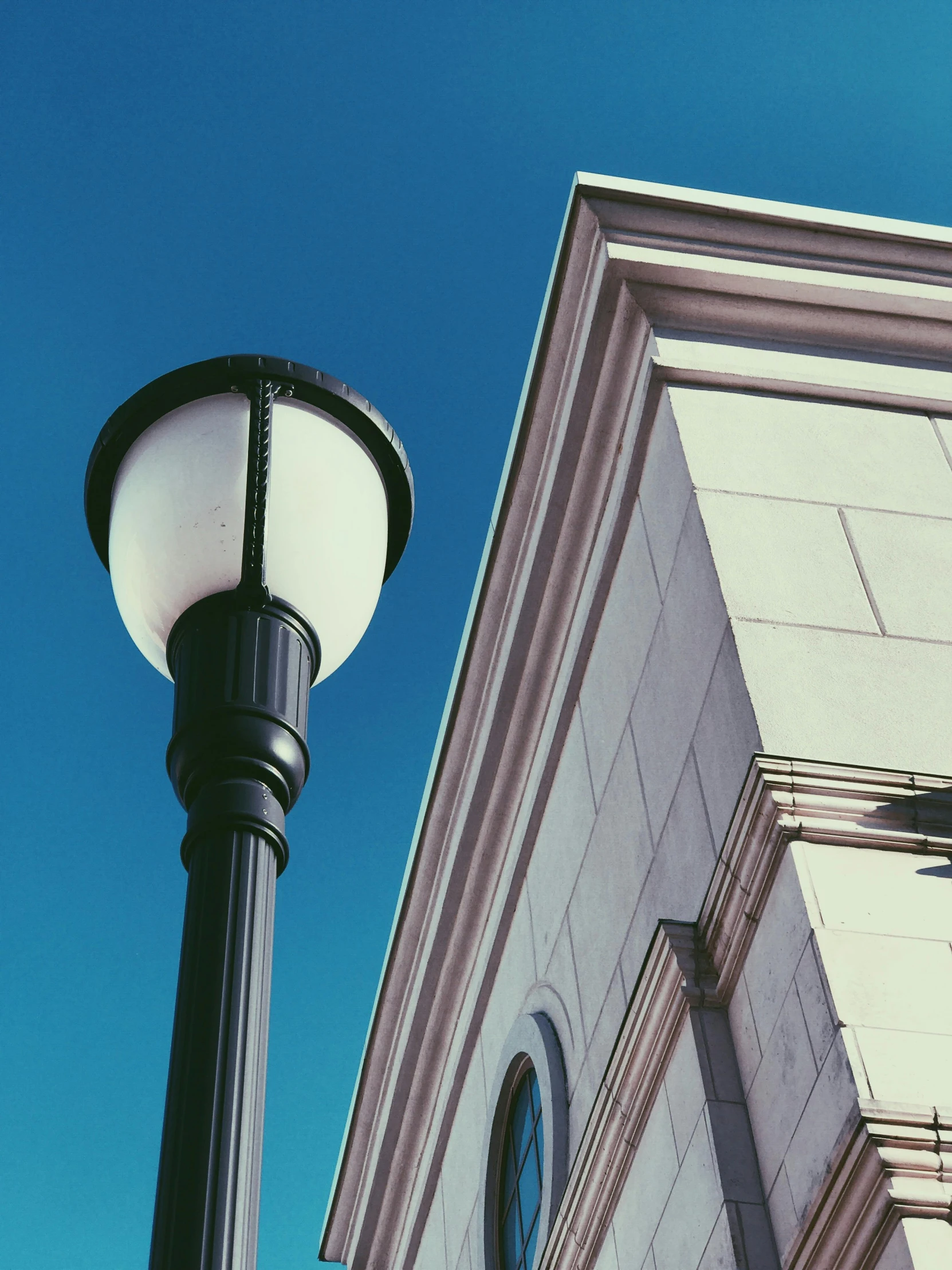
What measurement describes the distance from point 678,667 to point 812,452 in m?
1.30

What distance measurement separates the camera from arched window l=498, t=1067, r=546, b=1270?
24.7ft

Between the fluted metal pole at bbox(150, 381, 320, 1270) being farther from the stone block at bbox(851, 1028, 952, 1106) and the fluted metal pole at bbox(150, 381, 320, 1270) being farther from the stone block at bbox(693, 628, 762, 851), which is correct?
the stone block at bbox(693, 628, 762, 851)

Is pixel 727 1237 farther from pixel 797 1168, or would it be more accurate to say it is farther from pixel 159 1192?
pixel 159 1192

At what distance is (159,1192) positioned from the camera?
2221mm

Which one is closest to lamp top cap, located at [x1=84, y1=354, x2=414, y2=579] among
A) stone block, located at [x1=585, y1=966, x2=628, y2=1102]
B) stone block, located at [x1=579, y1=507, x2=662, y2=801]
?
stone block, located at [x1=579, y1=507, x2=662, y2=801]

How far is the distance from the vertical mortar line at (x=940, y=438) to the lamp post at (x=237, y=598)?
386 cm

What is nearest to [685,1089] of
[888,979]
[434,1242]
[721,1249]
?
[721,1249]

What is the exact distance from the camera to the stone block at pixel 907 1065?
3887mm

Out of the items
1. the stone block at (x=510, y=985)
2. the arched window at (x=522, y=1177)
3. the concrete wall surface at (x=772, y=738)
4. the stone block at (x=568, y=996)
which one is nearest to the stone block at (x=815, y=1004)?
the concrete wall surface at (x=772, y=738)

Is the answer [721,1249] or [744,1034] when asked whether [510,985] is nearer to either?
[744,1034]

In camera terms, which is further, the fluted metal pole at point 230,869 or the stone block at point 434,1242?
the stone block at point 434,1242

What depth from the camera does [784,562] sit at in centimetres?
562

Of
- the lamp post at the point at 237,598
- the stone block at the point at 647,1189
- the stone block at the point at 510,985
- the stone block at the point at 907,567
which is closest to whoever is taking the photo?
the lamp post at the point at 237,598

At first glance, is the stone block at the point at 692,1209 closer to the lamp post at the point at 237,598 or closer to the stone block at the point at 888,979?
the stone block at the point at 888,979
